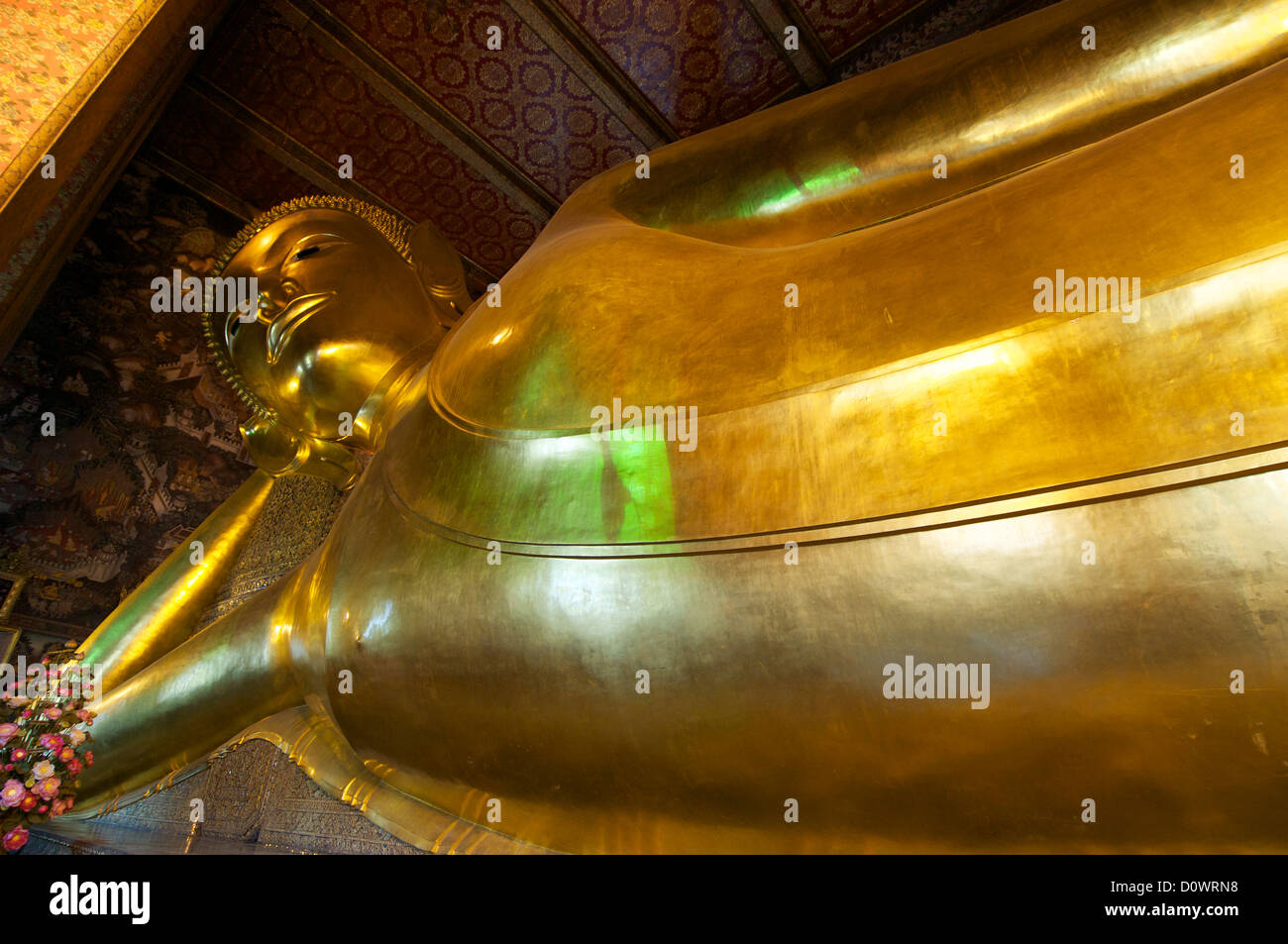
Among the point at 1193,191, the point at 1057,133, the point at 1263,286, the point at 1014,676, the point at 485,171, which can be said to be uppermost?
the point at 485,171

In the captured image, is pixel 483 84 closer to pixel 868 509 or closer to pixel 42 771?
pixel 42 771

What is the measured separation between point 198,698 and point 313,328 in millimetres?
852

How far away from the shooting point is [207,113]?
299cm

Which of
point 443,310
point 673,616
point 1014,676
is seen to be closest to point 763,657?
point 673,616

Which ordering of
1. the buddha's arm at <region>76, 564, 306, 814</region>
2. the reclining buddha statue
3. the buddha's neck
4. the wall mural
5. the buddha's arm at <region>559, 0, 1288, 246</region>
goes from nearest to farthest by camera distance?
the reclining buddha statue, the buddha's arm at <region>559, 0, 1288, 246</region>, the buddha's arm at <region>76, 564, 306, 814</region>, the buddha's neck, the wall mural

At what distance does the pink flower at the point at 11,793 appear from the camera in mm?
1421

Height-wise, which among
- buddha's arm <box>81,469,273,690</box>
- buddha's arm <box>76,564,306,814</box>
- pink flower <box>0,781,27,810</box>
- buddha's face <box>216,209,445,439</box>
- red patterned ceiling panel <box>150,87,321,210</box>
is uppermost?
red patterned ceiling panel <box>150,87,321,210</box>

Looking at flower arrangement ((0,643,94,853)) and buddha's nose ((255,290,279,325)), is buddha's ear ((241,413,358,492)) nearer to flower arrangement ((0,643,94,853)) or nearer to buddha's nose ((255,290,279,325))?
buddha's nose ((255,290,279,325))

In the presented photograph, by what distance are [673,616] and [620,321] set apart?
484 millimetres

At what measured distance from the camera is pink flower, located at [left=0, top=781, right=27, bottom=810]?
142 cm

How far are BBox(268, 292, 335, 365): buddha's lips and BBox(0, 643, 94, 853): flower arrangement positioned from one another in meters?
0.90

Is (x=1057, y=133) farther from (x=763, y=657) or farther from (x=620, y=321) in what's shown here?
(x=763, y=657)

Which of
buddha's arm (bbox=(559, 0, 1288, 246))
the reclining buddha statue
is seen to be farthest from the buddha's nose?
buddha's arm (bbox=(559, 0, 1288, 246))

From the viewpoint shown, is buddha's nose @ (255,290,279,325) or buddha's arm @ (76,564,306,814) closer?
buddha's arm @ (76,564,306,814)
